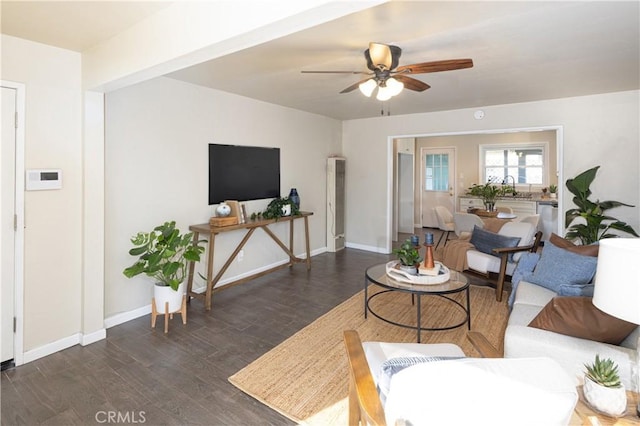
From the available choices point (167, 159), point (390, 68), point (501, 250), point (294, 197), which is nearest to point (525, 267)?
point (501, 250)

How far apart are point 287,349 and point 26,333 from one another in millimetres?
1988

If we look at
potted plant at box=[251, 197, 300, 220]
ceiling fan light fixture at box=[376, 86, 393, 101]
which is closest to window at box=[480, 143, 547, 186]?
potted plant at box=[251, 197, 300, 220]

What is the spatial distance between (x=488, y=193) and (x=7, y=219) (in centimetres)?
750

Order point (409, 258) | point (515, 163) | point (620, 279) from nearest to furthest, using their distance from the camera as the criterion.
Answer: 1. point (620, 279)
2. point (409, 258)
3. point (515, 163)

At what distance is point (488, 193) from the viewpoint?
7.20 meters

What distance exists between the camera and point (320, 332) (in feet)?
10.1

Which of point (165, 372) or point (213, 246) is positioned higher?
point (213, 246)

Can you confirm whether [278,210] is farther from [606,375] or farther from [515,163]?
[515,163]

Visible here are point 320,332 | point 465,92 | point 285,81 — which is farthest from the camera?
point 465,92

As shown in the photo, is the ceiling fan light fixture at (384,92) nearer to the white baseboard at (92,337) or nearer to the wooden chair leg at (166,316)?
the wooden chair leg at (166,316)

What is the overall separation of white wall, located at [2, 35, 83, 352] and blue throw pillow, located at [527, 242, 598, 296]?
379 cm

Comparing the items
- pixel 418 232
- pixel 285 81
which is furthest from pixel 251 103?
pixel 418 232

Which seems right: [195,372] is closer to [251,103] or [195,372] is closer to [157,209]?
[157,209]

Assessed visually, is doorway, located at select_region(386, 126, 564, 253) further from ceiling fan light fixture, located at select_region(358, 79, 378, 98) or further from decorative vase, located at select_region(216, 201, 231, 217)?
decorative vase, located at select_region(216, 201, 231, 217)
